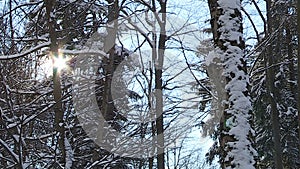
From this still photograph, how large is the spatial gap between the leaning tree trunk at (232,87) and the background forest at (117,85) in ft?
0.04

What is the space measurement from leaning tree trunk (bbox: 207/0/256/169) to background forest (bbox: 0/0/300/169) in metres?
0.01

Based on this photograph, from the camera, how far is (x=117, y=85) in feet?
27.0

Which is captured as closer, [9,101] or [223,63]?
[223,63]

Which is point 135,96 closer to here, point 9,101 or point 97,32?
point 97,32

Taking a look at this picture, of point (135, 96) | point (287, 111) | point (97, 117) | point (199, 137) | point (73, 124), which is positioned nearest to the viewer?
point (73, 124)

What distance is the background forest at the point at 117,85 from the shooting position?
4.49m

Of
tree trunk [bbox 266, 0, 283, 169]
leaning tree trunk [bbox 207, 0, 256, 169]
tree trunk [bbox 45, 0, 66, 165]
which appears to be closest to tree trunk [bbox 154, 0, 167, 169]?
tree trunk [bbox 45, 0, 66, 165]

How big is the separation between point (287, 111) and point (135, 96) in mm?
6175

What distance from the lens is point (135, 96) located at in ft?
31.4

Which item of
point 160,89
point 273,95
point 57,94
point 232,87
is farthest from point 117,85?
point 273,95

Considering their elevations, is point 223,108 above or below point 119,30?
below

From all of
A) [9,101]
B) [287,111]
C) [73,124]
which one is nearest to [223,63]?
[9,101]

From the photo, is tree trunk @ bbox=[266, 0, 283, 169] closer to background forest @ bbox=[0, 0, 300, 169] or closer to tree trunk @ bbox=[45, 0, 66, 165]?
background forest @ bbox=[0, 0, 300, 169]

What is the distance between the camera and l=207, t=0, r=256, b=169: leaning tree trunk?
13.6ft
